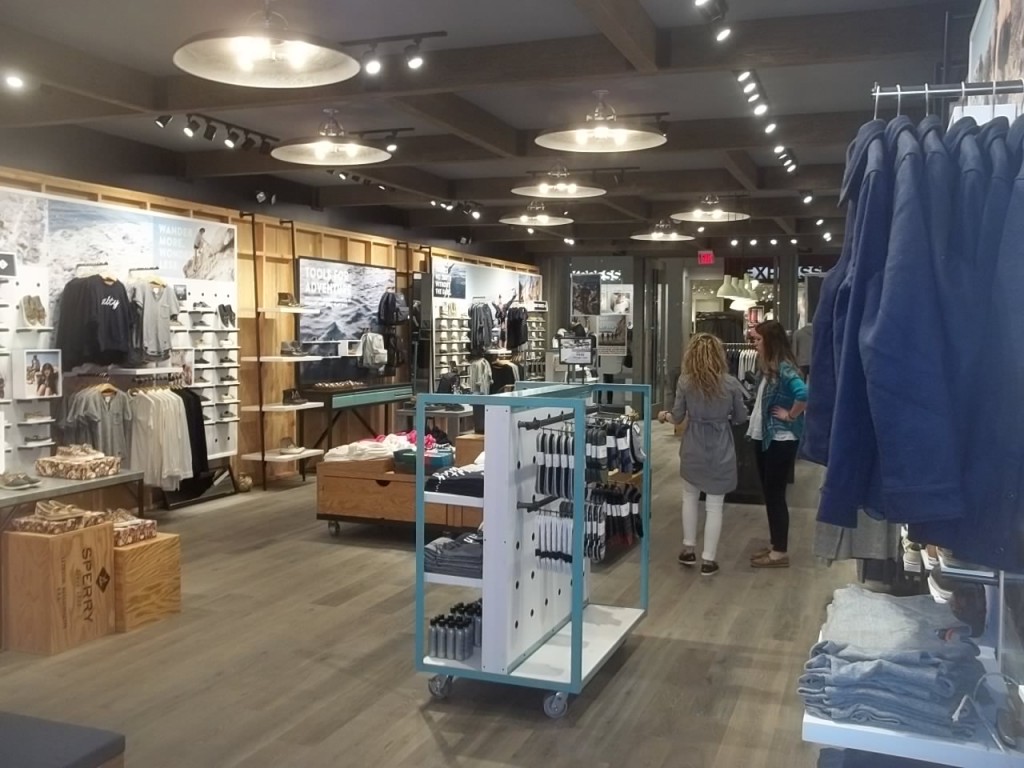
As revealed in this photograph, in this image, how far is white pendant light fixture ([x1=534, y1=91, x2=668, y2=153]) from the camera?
238 inches

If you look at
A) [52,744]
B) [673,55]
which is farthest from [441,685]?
[673,55]

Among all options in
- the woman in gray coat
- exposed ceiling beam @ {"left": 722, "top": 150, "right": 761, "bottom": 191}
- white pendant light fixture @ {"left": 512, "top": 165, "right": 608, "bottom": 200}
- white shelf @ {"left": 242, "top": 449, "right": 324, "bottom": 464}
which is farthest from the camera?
white shelf @ {"left": 242, "top": 449, "right": 324, "bottom": 464}

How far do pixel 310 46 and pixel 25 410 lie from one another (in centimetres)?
427

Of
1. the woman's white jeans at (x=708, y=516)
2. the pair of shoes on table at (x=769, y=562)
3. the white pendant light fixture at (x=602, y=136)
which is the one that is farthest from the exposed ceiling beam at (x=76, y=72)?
the pair of shoes on table at (x=769, y=562)

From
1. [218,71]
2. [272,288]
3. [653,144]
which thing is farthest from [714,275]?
[218,71]

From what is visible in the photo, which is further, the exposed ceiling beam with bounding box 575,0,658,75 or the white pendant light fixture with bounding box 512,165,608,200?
the white pendant light fixture with bounding box 512,165,608,200

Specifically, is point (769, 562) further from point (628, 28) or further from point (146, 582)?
point (146, 582)

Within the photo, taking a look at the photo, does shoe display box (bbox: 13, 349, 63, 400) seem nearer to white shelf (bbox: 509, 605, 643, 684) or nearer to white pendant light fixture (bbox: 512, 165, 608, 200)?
white pendant light fixture (bbox: 512, 165, 608, 200)

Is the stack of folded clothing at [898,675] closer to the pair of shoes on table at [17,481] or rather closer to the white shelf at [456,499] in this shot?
the white shelf at [456,499]

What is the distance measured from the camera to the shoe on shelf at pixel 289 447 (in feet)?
31.6

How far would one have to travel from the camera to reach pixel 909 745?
1.74 meters

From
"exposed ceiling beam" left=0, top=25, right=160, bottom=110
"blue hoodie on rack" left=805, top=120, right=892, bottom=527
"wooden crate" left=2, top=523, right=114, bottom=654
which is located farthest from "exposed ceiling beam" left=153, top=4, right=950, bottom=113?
"blue hoodie on rack" left=805, top=120, right=892, bottom=527

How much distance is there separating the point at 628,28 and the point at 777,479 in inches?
121

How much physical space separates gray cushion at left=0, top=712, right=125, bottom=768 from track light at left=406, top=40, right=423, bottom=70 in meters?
3.86
